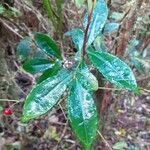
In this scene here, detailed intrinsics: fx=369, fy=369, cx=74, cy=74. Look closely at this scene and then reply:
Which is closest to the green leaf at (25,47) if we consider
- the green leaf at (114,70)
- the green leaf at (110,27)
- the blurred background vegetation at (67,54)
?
the blurred background vegetation at (67,54)

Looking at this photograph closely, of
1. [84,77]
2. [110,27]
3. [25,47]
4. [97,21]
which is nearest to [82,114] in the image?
[84,77]

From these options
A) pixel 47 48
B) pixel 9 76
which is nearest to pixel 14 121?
pixel 9 76

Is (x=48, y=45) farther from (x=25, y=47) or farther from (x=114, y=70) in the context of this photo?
(x=25, y=47)

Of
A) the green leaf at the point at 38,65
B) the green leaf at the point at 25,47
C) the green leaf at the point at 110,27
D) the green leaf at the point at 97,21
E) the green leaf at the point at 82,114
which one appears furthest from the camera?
the green leaf at the point at 25,47

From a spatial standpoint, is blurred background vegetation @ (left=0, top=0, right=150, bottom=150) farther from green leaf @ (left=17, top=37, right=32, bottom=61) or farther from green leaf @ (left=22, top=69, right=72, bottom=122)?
green leaf @ (left=22, top=69, right=72, bottom=122)

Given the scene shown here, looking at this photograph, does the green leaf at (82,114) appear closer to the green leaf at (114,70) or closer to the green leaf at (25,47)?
the green leaf at (114,70)

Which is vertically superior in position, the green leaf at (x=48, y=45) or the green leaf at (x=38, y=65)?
the green leaf at (x=48, y=45)
